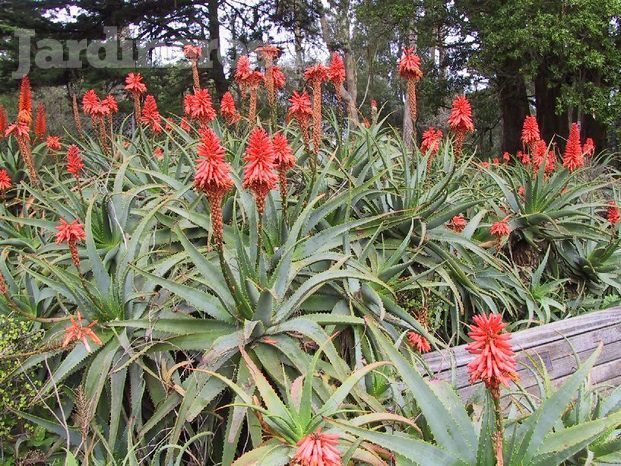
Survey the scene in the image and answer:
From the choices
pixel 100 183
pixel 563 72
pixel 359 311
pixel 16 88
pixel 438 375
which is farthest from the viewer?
pixel 16 88

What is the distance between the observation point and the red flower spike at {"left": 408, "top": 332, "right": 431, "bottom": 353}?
2.46 metres

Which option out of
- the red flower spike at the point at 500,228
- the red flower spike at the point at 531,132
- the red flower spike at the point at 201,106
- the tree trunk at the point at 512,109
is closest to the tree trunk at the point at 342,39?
the tree trunk at the point at 512,109

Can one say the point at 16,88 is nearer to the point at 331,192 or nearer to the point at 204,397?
the point at 331,192

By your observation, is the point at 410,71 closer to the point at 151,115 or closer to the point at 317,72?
the point at 317,72

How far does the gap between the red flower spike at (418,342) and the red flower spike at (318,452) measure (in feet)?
4.04

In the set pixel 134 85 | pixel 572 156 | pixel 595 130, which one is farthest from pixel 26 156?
pixel 595 130

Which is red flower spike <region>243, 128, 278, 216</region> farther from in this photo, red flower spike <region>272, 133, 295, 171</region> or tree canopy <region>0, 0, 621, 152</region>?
tree canopy <region>0, 0, 621, 152</region>

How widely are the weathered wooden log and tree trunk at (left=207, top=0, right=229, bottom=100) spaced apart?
10.4 meters

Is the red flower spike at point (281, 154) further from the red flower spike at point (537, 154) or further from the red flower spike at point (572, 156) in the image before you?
the red flower spike at point (572, 156)

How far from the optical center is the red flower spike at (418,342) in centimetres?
246

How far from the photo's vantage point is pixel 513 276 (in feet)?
10.8

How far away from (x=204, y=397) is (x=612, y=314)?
7.49ft

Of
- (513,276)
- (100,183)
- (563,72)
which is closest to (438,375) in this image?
(513,276)

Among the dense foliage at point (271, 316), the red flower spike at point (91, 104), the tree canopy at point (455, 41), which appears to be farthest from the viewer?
the tree canopy at point (455, 41)
